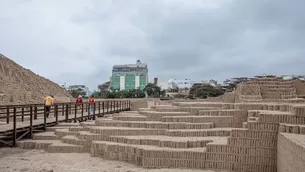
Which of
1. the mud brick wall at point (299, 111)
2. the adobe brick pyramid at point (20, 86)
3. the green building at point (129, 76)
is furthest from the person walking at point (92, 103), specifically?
the green building at point (129, 76)

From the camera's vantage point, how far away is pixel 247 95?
18688 millimetres

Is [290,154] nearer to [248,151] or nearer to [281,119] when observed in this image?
[281,119]

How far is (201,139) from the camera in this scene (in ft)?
29.7

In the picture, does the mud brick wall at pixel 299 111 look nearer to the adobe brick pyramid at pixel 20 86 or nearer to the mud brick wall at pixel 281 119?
the mud brick wall at pixel 281 119

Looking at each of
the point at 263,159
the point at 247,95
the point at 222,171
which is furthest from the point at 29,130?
the point at 247,95

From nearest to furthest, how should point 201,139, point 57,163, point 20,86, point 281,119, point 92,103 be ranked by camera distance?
point 281,119 → point 201,139 → point 57,163 → point 92,103 → point 20,86

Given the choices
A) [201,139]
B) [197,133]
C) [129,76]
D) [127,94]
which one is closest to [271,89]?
[197,133]

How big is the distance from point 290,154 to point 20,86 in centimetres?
2959

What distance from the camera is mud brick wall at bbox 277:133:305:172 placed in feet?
17.7

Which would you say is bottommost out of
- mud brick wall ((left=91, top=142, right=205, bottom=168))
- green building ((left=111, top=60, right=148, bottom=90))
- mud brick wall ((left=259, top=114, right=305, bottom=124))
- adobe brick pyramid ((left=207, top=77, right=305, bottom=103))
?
mud brick wall ((left=91, top=142, right=205, bottom=168))

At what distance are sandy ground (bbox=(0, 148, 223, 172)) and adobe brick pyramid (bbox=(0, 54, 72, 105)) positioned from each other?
45.0 feet

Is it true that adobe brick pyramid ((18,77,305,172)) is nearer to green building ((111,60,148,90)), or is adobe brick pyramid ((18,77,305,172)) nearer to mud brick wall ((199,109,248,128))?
mud brick wall ((199,109,248,128))

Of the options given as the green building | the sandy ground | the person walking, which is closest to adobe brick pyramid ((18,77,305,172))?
the sandy ground

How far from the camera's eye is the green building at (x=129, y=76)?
133625 millimetres
